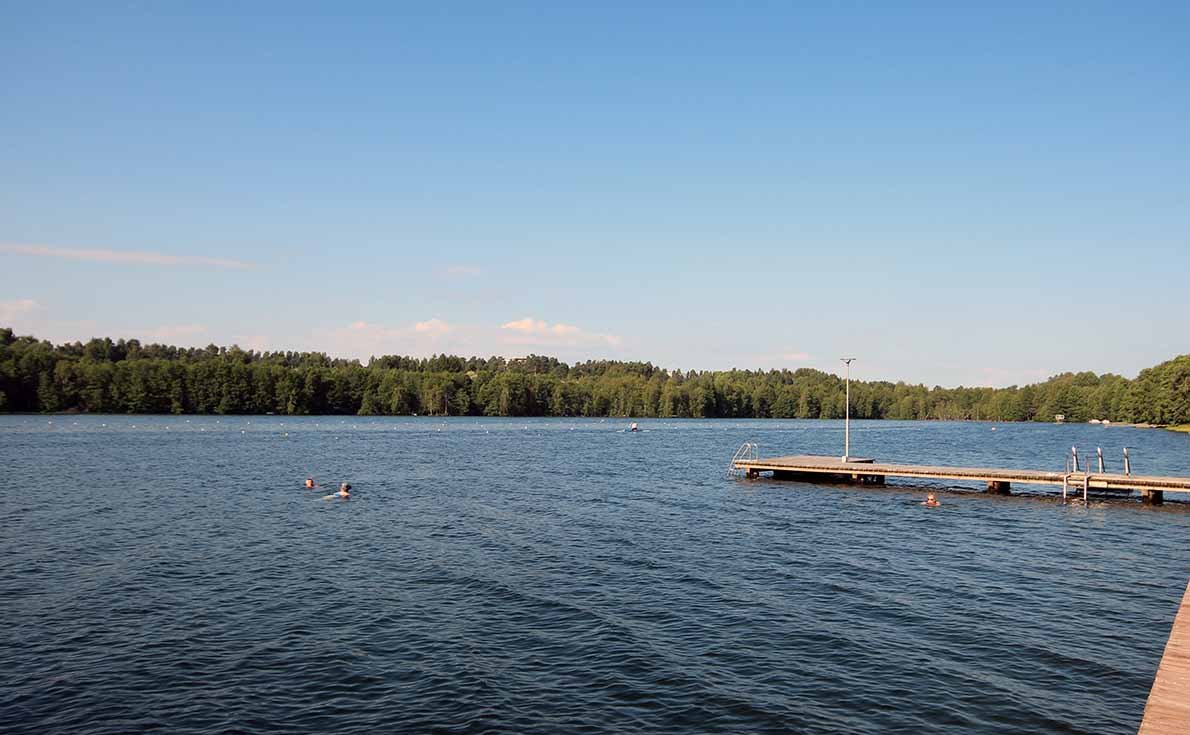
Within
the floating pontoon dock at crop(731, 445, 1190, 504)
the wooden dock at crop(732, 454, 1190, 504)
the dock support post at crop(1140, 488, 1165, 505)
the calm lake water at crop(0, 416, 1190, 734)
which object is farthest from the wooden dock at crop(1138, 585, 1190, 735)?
the dock support post at crop(1140, 488, 1165, 505)

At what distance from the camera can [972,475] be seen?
5528 cm

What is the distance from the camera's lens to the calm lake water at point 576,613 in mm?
17094

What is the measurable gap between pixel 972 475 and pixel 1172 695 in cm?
4551

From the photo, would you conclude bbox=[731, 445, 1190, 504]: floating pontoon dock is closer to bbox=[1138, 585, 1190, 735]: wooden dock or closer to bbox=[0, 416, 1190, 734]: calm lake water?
bbox=[0, 416, 1190, 734]: calm lake water

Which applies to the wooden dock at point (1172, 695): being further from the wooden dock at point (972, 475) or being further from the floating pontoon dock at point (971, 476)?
the floating pontoon dock at point (971, 476)

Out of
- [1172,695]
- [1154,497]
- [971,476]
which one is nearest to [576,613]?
[1172,695]

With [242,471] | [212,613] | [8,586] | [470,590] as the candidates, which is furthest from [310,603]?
[242,471]

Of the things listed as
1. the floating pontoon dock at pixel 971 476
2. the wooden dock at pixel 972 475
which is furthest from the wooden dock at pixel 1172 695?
the floating pontoon dock at pixel 971 476

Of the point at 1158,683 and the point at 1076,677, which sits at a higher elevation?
the point at 1158,683

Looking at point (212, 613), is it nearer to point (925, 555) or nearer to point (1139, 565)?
point (925, 555)

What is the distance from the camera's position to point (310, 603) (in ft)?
82.2

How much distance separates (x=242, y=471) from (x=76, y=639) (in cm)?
4761

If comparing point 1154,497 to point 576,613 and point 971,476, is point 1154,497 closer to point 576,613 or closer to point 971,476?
point 971,476

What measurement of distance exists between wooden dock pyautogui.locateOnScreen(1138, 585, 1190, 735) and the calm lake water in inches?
89.1
